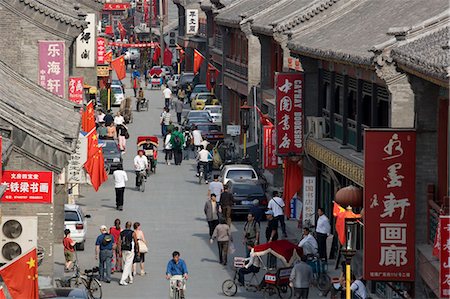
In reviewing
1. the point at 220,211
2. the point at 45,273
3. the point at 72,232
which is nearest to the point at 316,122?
the point at 220,211

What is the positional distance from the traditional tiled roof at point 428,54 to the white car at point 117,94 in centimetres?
6129

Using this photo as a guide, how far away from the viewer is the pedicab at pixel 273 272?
114 feet

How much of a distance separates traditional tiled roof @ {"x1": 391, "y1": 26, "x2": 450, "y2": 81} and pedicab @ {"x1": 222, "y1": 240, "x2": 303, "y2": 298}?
8.29 metres

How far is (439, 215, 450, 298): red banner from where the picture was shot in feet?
71.2

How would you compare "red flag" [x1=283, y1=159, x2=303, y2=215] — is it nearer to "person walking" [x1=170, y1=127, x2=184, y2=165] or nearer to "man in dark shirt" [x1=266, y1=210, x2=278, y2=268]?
"man in dark shirt" [x1=266, y1=210, x2=278, y2=268]

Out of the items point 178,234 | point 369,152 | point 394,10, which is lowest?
point 178,234

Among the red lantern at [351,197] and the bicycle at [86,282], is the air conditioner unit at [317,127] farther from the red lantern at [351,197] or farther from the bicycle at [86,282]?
the red lantern at [351,197]

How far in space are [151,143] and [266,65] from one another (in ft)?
19.1

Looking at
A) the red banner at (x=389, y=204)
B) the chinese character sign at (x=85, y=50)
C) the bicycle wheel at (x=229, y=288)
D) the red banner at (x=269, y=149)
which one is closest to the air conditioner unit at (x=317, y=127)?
the red banner at (x=269, y=149)

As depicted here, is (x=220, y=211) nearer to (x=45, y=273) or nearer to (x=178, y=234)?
(x=178, y=234)

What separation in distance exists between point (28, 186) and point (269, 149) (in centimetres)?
1929

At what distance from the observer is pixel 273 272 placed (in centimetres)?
3503

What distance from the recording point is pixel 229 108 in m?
75.9

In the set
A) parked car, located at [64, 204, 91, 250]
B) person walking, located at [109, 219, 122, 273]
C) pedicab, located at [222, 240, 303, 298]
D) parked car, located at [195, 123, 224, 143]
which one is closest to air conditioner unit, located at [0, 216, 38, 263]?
pedicab, located at [222, 240, 303, 298]
